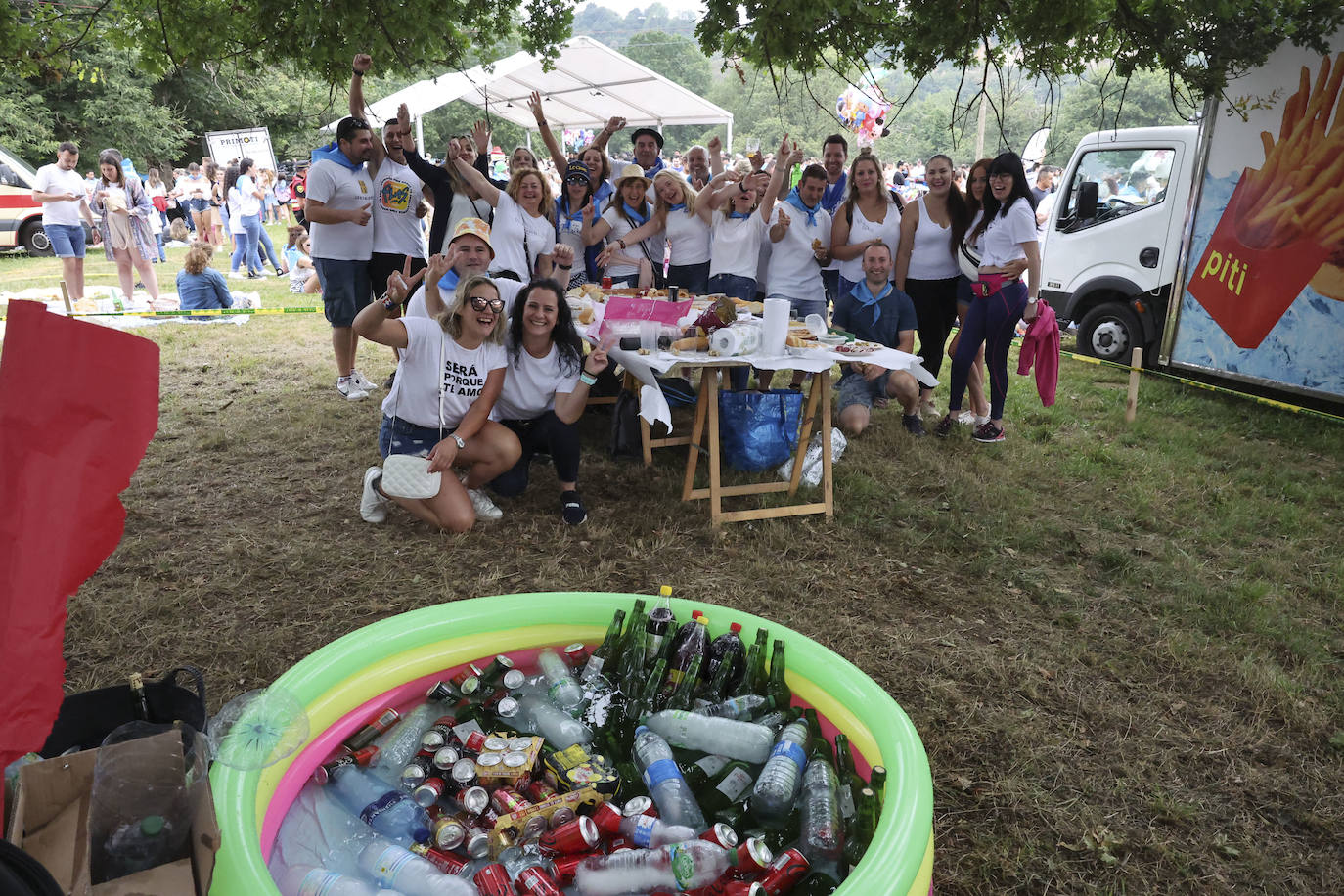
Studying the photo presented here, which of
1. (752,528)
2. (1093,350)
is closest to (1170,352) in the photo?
(1093,350)

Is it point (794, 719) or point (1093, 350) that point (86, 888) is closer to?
point (794, 719)

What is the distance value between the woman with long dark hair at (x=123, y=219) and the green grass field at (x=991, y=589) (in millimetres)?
4847

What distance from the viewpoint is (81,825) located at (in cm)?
161

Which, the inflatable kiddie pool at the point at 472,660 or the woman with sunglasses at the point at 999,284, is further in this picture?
the woman with sunglasses at the point at 999,284

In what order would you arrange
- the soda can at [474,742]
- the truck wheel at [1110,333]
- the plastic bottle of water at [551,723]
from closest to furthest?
the soda can at [474,742], the plastic bottle of water at [551,723], the truck wheel at [1110,333]

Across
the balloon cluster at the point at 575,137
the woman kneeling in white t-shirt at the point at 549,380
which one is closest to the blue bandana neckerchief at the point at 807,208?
the woman kneeling in white t-shirt at the point at 549,380

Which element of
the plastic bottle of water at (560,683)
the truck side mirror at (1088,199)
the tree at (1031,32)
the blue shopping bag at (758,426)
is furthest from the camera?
the truck side mirror at (1088,199)

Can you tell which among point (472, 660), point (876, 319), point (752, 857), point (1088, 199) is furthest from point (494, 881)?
point (1088, 199)

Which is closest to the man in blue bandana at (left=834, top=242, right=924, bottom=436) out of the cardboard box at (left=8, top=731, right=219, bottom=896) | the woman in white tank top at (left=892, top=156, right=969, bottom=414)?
the woman in white tank top at (left=892, top=156, right=969, bottom=414)

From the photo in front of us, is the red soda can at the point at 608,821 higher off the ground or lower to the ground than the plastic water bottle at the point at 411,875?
higher

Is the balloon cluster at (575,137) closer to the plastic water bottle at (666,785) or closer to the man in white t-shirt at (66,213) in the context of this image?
the man in white t-shirt at (66,213)

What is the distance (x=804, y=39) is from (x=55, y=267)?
46.3 feet

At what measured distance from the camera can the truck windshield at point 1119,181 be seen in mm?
7156

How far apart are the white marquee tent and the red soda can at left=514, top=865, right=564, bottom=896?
13946 mm
